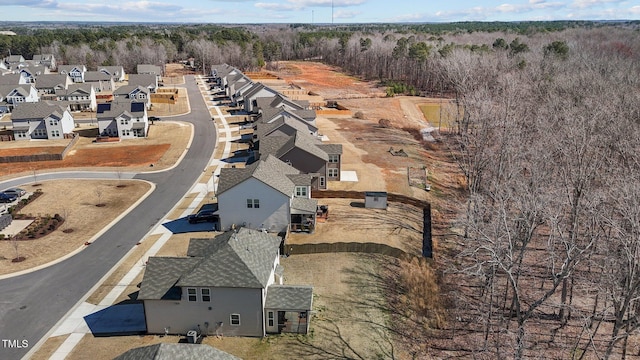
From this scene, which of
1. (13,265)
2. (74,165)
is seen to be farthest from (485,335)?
(74,165)

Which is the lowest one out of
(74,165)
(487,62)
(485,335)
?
(485,335)

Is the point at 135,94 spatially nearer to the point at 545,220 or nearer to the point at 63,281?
the point at 63,281

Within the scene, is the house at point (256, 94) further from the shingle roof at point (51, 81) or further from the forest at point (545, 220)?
the shingle roof at point (51, 81)

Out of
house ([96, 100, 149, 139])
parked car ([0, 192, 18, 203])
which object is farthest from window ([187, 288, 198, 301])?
house ([96, 100, 149, 139])

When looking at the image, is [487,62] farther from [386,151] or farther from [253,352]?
[253,352]

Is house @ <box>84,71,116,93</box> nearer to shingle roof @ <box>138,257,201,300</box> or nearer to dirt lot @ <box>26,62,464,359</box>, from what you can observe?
dirt lot @ <box>26,62,464,359</box>

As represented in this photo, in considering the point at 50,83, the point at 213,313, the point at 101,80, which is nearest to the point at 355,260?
the point at 213,313
